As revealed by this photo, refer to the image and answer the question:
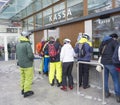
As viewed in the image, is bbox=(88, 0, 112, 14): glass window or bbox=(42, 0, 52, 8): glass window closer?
bbox=(88, 0, 112, 14): glass window

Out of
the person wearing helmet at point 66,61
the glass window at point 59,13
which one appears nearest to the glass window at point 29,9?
the glass window at point 59,13

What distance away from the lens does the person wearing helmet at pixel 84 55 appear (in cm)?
546

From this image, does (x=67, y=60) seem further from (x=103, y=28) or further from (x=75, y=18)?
(x=75, y=18)

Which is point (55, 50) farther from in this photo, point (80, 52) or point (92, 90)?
point (92, 90)

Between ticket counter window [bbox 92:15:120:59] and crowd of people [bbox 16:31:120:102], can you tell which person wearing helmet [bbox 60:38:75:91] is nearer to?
crowd of people [bbox 16:31:120:102]

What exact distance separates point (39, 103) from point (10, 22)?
12220mm

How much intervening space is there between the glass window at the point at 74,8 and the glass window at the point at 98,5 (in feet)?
1.70

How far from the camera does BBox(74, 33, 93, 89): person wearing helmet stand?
17.9ft

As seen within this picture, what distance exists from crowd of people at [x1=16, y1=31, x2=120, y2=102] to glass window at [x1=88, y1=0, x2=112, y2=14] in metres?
1.02

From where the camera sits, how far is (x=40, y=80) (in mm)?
6844

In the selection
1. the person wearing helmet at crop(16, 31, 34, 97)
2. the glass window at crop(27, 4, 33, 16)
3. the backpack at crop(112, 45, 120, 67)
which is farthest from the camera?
the glass window at crop(27, 4, 33, 16)

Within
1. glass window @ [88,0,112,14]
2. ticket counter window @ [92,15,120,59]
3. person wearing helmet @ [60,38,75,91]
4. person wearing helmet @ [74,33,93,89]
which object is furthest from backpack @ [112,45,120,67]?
glass window @ [88,0,112,14]

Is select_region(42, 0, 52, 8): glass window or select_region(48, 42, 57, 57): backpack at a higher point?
select_region(42, 0, 52, 8): glass window

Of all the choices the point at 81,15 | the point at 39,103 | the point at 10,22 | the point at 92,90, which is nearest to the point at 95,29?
the point at 81,15
